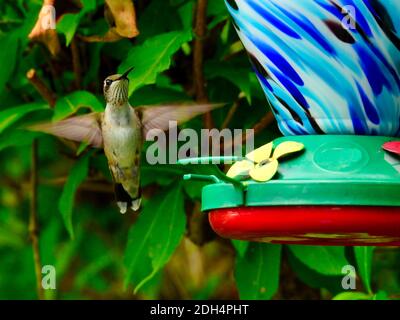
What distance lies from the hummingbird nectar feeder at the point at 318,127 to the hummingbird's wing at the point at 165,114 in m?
0.17

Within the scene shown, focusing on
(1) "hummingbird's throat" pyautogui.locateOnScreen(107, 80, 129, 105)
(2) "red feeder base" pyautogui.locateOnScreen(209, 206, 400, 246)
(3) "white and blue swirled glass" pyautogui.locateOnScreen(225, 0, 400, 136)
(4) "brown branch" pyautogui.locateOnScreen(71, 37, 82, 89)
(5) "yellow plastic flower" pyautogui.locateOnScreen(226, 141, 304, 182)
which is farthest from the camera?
(4) "brown branch" pyautogui.locateOnScreen(71, 37, 82, 89)

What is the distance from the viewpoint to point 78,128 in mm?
2463

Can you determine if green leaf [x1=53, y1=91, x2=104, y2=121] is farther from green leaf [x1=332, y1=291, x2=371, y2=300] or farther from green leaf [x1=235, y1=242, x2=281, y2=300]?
green leaf [x1=332, y1=291, x2=371, y2=300]

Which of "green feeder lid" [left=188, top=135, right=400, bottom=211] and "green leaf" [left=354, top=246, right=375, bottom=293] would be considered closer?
"green feeder lid" [left=188, top=135, right=400, bottom=211]

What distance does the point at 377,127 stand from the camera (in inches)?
86.9

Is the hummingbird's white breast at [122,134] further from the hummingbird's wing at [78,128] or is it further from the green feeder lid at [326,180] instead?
the green feeder lid at [326,180]

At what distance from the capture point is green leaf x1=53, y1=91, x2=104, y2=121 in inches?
101

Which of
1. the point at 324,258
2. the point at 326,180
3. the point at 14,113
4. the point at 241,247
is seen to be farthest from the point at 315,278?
the point at 326,180

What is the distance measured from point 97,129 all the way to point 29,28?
50 cm

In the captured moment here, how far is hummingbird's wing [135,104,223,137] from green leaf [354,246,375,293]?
0.72m

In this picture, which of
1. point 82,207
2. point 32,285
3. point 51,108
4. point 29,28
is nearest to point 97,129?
Result: point 51,108

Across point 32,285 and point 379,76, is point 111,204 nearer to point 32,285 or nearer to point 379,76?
point 32,285

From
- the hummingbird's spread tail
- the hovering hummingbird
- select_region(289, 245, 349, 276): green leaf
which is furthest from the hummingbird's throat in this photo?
select_region(289, 245, 349, 276): green leaf

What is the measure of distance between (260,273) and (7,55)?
2.99 feet
